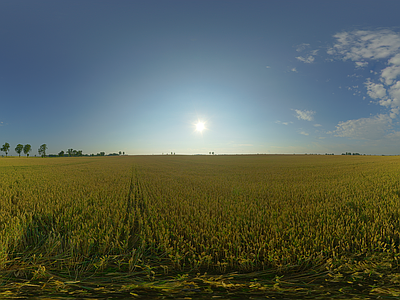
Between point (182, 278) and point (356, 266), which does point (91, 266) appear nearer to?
point (182, 278)

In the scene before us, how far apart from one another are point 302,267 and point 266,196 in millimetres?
5378

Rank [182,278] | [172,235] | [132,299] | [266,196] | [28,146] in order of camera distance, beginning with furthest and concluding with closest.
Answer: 1. [28,146]
2. [266,196]
3. [172,235]
4. [182,278]
5. [132,299]

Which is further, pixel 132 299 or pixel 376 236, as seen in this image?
pixel 376 236

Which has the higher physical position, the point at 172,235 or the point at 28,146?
the point at 28,146

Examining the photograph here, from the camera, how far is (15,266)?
12.4 feet

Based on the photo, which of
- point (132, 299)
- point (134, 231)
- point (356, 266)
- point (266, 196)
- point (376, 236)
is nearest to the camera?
point (132, 299)

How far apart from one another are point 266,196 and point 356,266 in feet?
17.5

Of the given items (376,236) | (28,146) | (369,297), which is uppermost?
(28,146)

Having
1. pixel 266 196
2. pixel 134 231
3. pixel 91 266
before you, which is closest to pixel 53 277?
pixel 91 266

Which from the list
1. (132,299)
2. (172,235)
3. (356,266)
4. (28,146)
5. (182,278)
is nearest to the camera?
(132,299)

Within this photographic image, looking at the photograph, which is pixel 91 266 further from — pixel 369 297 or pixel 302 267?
pixel 369 297

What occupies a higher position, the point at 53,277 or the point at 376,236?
the point at 376,236

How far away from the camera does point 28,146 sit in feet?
462

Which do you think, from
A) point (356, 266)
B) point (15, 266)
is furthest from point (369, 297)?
point (15, 266)
